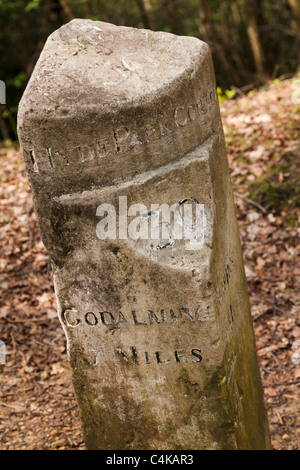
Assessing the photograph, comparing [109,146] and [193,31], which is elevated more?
[109,146]

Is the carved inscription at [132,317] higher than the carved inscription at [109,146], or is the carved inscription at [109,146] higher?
the carved inscription at [109,146]

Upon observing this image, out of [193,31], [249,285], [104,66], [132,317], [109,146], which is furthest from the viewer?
[193,31]

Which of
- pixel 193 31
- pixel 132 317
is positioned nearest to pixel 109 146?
pixel 132 317

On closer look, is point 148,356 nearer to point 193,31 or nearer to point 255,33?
point 255,33

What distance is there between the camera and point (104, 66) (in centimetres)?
239

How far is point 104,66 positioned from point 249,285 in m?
3.18

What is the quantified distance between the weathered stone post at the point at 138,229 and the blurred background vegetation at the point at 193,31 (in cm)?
887

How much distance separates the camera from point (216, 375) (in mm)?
2609

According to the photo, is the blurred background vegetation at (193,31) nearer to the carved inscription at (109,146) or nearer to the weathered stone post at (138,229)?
the weathered stone post at (138,229)

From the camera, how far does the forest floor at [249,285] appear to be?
3900mm

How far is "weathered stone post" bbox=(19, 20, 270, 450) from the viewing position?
2.28m

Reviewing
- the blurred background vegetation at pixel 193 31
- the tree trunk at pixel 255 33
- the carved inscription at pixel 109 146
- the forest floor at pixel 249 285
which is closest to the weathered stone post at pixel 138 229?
the carved inscription at pixel 109 146

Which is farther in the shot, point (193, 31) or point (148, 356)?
point (193, 31)
